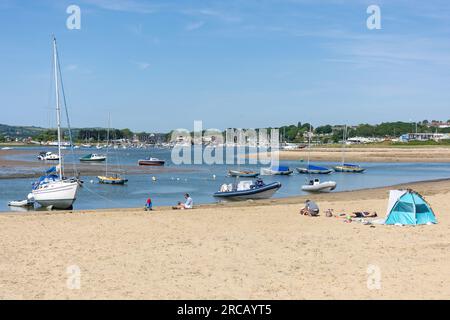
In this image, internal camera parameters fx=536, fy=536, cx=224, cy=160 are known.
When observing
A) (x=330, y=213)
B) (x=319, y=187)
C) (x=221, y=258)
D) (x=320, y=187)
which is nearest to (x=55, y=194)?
(x=330, y=213)

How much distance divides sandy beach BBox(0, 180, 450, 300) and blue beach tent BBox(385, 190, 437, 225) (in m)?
0.90

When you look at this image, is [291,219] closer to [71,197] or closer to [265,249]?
[265,249]

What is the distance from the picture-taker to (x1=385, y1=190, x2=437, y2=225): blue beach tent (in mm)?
23469

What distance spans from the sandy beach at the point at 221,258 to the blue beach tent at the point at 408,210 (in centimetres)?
90

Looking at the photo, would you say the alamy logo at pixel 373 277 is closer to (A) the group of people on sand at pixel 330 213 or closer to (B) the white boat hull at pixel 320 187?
(A) the group of people on sand at pixel 330 213

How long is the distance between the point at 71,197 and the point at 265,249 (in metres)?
21.7

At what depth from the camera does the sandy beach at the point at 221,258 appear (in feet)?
42.7

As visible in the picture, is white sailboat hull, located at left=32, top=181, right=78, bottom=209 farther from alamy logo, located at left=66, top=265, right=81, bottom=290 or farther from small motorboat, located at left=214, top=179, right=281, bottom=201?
alamy logo, located at left=66, top=265, right=81, bottom=290

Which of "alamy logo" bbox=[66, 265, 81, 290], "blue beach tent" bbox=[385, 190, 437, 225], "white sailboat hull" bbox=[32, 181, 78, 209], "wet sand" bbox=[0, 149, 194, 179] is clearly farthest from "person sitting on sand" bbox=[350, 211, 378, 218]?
"wet sand" bbox=[0, 149, 194, 179]

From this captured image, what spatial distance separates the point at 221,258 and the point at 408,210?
10.8 metres

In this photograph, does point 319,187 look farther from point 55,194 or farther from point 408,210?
point 408,210
